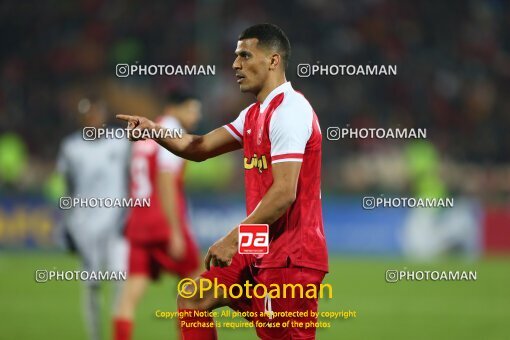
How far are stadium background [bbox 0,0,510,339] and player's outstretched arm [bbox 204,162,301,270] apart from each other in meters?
5.41

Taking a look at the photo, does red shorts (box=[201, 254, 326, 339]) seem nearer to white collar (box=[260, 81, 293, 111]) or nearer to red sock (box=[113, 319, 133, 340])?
white collar (box=[260, 81, 293, 111])

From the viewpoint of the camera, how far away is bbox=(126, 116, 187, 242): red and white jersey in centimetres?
822

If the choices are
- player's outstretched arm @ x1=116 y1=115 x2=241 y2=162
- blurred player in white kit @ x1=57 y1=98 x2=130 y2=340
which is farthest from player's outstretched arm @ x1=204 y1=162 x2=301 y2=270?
blurred player in white kit @ x1=57 y1=98 x2=130 y2=340

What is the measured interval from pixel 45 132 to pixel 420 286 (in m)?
9.22

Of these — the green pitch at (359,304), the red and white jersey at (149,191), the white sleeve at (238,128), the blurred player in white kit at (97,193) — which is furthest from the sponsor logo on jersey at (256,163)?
the green pitch at (359,304)

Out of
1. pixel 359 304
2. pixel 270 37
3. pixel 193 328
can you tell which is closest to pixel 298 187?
pixel 270 37

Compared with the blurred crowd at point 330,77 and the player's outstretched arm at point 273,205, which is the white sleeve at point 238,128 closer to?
the player's outstretched arm at point 273,205

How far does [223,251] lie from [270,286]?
1.46ft

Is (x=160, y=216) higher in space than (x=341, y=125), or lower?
lower

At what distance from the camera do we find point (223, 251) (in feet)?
16.1

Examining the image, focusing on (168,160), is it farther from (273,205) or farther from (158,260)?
(273,205)

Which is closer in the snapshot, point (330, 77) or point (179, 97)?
point (179, 97)
